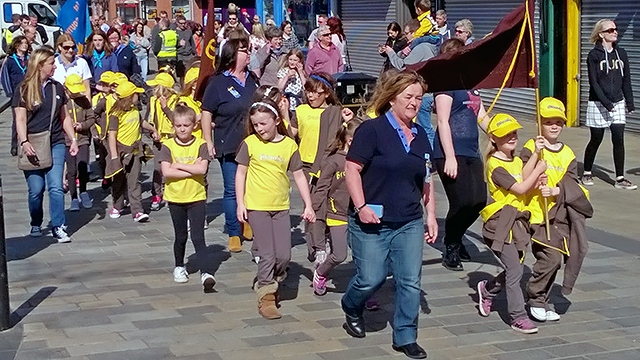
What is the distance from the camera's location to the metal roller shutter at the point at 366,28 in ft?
76.5

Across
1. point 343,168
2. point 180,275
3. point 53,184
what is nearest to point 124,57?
point 53,184

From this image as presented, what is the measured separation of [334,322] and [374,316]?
1.03 ft

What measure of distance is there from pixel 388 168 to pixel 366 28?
18.7 meters

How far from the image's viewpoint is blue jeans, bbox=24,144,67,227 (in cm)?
966

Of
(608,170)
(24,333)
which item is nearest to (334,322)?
(24,333)

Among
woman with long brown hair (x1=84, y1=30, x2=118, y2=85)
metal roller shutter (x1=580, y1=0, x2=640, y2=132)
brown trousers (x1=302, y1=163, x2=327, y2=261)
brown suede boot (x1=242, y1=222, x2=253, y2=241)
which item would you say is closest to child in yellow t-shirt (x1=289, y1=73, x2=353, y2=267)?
brown trousers (x1=302, y1=163, x2=327, y2=261)

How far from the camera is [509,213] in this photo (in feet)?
21.6

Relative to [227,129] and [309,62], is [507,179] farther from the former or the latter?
[309,62]

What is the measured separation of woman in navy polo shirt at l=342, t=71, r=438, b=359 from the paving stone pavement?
16.4 inches

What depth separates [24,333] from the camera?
22.2 ft

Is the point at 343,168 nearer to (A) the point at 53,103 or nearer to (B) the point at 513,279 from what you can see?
(B) the point at 513,279

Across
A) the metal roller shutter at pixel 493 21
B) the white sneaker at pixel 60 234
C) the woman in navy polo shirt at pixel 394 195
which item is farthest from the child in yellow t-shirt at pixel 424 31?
the metal roller shutter at pixel 493 21

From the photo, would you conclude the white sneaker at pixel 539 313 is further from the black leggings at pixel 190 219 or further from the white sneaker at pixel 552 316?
the black leggings at pixel 190 219

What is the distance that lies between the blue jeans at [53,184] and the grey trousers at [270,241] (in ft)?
10.4
